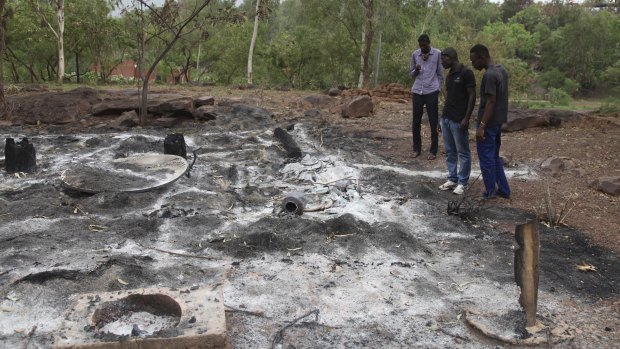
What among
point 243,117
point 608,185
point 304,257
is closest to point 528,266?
point 304,257

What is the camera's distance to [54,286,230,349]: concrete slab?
2.72 metres

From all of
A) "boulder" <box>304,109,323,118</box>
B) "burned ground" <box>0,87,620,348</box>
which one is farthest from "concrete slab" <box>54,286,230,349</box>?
"boulder" <box>304,109,323,118</box>

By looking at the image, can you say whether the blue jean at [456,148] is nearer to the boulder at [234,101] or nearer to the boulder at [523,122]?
the boulder at [523,122]

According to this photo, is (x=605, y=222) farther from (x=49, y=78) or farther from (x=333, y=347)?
(x=49, y=78)

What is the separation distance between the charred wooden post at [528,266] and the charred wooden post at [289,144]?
185 inches

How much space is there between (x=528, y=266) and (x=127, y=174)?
472cm

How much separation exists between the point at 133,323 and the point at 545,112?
9.13 metres

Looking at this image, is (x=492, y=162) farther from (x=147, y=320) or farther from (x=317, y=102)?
(x=317, y=102)

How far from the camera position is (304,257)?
13.8 feet

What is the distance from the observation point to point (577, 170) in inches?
265

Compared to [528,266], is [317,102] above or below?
above

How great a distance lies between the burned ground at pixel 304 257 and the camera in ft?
10.5

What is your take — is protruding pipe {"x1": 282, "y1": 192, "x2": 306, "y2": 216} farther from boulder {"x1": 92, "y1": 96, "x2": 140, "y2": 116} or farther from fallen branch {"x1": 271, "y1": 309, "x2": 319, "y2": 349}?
boulder {"x1": 92, "y1": 96, "x2": 140, "y2": 116}

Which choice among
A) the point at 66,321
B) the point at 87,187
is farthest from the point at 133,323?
the point at 87,187
